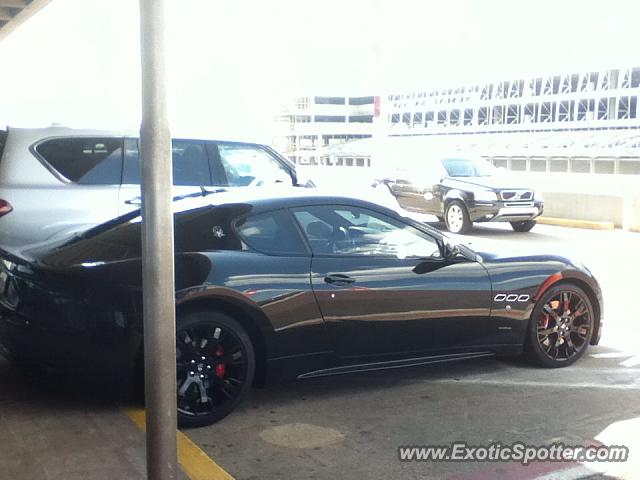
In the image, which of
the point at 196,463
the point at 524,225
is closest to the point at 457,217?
the point at 524,225

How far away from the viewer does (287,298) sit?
15.8ft

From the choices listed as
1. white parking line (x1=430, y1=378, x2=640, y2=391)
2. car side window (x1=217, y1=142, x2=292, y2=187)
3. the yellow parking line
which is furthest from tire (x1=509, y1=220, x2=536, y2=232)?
the yellow parking line

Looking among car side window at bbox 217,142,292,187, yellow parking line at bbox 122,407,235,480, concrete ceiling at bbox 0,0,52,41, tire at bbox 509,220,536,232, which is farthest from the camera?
concrete ceiling at bbox 0,0,52,41

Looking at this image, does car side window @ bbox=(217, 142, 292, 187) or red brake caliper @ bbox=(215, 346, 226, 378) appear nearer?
red brake caliper @ bbox=(215, 346, 226, 378)

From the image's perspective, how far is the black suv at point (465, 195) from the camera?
14820mm

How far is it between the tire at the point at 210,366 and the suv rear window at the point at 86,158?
3.71 meters

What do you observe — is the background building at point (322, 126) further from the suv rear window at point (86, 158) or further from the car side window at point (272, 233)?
the car side window at point (272, 233)

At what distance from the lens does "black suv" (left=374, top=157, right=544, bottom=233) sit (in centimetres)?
1482

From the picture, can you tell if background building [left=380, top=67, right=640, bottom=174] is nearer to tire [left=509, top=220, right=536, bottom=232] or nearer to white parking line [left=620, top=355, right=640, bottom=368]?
tire [left=509, top=220, right=536, bottom=232]

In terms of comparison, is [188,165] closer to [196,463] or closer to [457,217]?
[196,463]

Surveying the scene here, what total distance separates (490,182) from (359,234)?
10403mm

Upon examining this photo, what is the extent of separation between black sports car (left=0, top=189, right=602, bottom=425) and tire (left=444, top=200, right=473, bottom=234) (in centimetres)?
919

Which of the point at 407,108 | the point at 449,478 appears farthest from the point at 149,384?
the point at 407,108

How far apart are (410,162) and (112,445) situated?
42.8 ft
